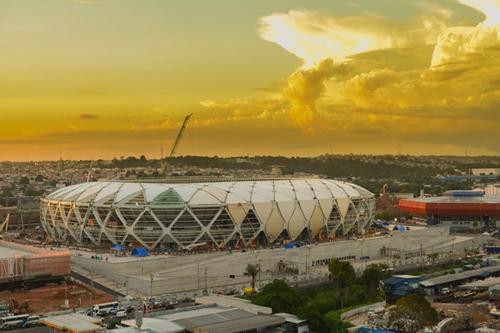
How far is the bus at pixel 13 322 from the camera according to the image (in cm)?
4484

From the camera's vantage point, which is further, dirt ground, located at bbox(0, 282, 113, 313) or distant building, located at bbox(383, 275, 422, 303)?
distant building, located at bbox(383, 275, 422, 303)

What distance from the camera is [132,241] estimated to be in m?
71.3

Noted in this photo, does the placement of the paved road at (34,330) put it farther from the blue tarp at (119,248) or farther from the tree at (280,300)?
the blue tarp at (119,248)

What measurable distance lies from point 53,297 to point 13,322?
8.97 metres

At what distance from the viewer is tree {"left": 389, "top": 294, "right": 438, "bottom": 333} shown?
4162 cm

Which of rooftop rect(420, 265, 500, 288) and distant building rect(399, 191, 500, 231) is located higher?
distant building rect(399, 191, 500, 231)

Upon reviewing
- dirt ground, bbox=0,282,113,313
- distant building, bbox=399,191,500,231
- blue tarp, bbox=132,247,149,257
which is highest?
distant building, bbox=399,191,500,231

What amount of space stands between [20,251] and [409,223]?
57.2 metres

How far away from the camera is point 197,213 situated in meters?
70.3

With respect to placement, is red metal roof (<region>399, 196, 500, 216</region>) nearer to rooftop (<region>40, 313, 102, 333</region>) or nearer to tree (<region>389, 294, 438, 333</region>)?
tree (<region>389, 294, 438, 333</region>)

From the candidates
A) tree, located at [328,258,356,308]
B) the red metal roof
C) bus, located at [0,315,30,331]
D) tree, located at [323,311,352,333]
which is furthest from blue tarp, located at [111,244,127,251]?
the red metal roof

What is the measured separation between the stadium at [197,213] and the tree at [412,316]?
30.7 m

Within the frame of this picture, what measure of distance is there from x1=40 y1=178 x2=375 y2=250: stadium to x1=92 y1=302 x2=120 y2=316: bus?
20.4 meters

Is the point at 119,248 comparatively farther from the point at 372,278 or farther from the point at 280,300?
the point at 280,300
